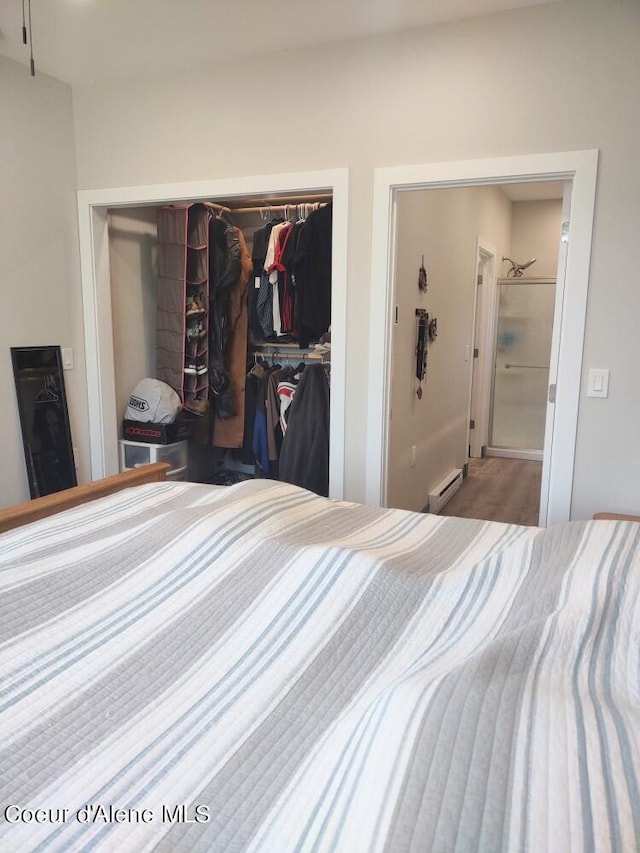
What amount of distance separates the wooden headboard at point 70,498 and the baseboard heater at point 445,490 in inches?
90.4

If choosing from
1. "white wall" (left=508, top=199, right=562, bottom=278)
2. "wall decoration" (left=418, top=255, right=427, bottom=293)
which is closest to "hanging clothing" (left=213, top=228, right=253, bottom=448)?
"wall decoration" (left=418, top=255, right=427, bottom=293)

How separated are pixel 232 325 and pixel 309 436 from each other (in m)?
0.96

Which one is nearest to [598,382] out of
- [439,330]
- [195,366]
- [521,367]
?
[439,330]

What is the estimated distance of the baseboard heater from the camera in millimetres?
4117

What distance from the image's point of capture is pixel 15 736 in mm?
844

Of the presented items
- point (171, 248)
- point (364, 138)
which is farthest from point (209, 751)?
point (171, 248)

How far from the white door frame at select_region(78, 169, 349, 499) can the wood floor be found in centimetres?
175

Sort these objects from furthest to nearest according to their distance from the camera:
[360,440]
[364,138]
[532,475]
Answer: [532,475], [360,440], [364,138]

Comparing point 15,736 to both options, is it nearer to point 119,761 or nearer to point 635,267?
point 119,761

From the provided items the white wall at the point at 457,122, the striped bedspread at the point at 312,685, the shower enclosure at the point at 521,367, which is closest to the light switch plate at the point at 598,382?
the white wall at the point at 457,122

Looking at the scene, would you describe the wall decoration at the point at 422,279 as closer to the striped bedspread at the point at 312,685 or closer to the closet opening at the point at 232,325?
the closet opening at the point at 232,325

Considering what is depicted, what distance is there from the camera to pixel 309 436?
3.52 meters

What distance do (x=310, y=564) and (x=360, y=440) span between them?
64.4 inches

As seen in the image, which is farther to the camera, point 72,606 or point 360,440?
point 360,440
